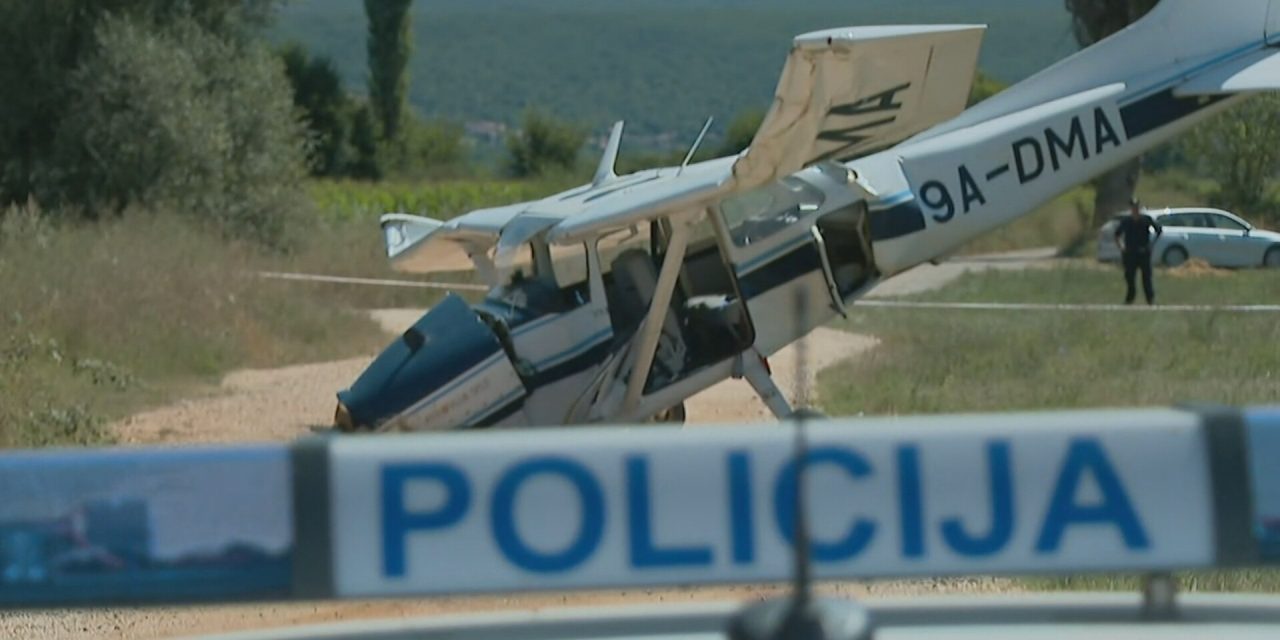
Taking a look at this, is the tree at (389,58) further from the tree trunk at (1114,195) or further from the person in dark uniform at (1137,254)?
the person in dark uniform at (1137,254)

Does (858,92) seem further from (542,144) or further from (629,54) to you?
(629,54)

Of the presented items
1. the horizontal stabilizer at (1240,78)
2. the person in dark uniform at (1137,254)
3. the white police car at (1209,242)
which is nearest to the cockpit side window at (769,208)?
the horizontal stabilizer at (1240,78)

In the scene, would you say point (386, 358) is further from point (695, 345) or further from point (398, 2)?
point (398, 2)

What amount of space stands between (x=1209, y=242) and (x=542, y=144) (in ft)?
163

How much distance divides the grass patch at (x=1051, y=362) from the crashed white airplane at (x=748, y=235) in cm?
158

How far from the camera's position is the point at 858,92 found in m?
10.3

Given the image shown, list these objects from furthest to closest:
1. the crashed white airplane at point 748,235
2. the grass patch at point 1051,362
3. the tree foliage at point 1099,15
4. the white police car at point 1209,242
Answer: the tree foliage at point 1099,15, the white police car at point 1209,242, the grass patch at point 1051,362, the crashed white airplane at point 748,235

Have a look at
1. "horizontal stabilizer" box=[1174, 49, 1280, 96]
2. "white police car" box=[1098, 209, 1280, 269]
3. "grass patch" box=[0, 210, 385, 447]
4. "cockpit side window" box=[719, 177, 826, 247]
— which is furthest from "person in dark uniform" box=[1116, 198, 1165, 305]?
"cockpit side window" box=[719, 177, 826, 247]

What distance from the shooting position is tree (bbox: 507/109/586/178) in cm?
7906

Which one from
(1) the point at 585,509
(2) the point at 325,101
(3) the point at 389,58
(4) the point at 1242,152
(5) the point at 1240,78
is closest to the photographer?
(1) the point at 585,509

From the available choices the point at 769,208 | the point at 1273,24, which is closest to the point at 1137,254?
the point at 1273,24

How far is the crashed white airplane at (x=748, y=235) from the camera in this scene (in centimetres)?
1098

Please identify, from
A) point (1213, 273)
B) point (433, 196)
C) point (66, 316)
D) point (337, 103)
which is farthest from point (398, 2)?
point (66, 316)

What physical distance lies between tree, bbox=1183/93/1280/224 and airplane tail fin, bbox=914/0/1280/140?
41.0ft
